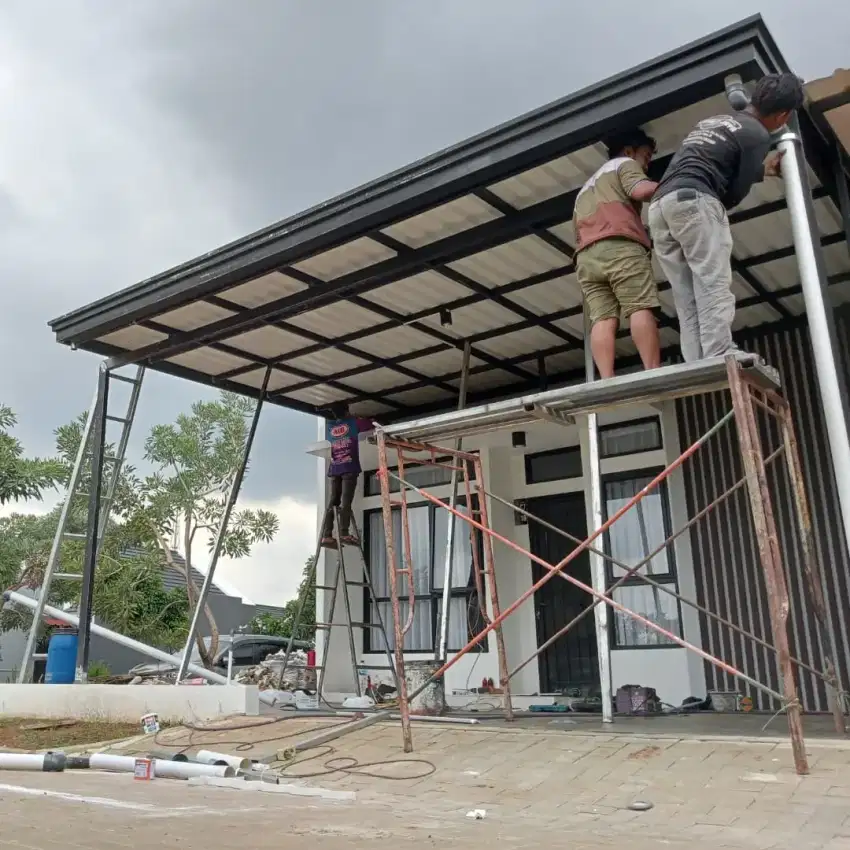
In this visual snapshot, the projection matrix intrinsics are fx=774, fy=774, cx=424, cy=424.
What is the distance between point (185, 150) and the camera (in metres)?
8.27

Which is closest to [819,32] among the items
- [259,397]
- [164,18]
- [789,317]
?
[789,317]

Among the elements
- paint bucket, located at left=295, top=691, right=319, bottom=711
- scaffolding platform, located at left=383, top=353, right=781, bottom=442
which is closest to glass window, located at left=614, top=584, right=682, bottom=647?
paint bucket, located at left=295, top=691, right=319, bottom=711

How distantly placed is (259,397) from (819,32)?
688cm

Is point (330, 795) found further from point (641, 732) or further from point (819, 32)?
point (819, 32)

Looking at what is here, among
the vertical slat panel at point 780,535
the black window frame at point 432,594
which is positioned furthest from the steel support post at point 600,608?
the black window frame at point 432,594

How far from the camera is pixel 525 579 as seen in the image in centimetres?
872

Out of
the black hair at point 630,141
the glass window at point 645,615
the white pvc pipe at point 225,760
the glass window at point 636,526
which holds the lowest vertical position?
the white pvc pipe at point 225,760

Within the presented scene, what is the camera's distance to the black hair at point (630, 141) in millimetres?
4793

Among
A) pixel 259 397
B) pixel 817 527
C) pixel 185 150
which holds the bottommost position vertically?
pixel 817 527

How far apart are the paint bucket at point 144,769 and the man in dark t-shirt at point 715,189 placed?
411 cm

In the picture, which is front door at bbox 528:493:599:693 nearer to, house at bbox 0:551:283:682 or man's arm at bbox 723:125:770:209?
man's arm at bbox 723:125:770:209

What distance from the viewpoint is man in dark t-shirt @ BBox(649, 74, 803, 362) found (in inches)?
156

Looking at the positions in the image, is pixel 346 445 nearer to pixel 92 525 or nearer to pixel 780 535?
pixel 92 525

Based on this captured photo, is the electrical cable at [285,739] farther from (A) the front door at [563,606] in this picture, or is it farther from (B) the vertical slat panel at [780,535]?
(B) the vertical slat panel at [780,535]
